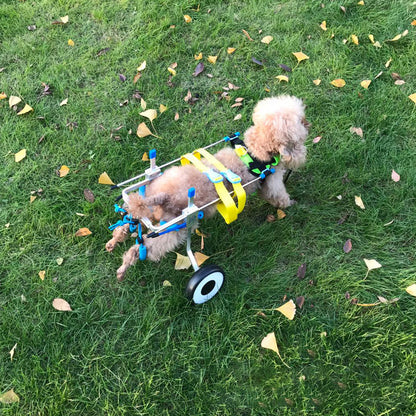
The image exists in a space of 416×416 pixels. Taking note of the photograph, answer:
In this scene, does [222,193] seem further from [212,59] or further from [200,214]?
[212,59]

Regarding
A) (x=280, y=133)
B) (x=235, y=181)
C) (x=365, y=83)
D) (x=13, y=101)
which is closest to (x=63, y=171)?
(x=13, y=101)

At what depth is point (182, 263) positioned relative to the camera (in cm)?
309

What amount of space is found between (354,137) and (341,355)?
96.2 inches

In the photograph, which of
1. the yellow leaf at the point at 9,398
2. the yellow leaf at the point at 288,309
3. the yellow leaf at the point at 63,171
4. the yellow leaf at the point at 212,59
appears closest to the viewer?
the yellow leaf at the point at 9,398

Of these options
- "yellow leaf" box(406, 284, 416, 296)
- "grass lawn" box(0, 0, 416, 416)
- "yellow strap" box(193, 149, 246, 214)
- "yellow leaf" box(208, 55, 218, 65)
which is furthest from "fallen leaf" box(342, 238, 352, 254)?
"yellow leaf" box(208, 55, 218, 65)

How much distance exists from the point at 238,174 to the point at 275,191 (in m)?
0.48

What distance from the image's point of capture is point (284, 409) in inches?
95.8

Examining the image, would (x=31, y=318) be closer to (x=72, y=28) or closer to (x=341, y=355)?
(x=341, y=355)

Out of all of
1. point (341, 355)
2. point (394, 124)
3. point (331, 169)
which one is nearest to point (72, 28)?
point (331, 169)

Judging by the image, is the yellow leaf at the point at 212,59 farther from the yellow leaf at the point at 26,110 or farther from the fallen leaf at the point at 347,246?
the fallen leaf at the point at 347,246

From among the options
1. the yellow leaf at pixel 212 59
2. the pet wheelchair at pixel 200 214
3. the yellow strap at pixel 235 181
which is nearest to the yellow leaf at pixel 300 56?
the yellow leaf at pixel 212 59

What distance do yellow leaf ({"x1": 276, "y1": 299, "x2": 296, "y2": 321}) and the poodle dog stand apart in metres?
0.98

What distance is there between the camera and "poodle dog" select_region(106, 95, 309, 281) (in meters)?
2.62

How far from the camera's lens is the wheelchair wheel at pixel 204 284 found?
2.60 m
